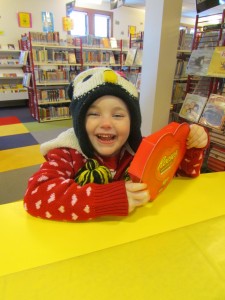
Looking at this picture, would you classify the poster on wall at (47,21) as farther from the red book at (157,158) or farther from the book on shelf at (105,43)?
the red book at (157,158)

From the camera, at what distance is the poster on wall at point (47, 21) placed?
598 centimetres

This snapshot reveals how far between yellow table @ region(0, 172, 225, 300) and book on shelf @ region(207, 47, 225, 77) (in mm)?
1597

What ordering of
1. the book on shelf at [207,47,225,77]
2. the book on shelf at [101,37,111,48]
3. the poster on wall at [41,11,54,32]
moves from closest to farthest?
1. the book on shelf at [207,47,225,77]
2. the book on shelf at [101,37,111,48]
3. the poster on wall at [41,11,54,32]

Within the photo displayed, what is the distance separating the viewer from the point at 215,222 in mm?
574

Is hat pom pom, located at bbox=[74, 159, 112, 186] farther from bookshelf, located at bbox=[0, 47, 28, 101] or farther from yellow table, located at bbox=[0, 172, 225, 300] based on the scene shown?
bookshelf, located at bbox=[0, 47, 28, 101]

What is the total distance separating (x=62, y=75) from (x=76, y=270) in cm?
467

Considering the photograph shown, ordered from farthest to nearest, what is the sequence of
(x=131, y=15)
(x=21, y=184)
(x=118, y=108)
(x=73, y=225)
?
(x=131, y=15) → (x=21, y=184) → (x=118, y=108) → (x=73, y=225)

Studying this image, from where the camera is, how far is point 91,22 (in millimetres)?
6875

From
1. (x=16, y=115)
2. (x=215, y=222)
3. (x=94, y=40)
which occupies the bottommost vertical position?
(x=16, y=115)

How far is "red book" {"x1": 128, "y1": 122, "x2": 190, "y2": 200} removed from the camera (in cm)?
52

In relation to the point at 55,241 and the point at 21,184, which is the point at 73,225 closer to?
the point at 55,241

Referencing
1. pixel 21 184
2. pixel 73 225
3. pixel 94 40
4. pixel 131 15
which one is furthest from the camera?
pixel 131 15

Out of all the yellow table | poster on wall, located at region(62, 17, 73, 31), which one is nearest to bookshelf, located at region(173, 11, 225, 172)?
the yellow table

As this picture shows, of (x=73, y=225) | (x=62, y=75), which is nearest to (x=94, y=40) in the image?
(x=62, y=75)
